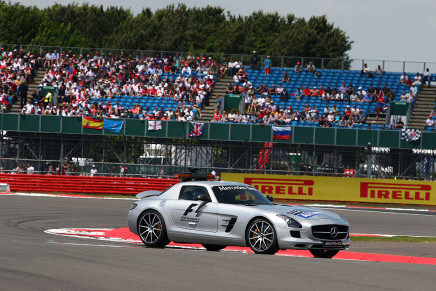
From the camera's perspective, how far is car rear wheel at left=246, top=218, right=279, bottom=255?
42.4ft

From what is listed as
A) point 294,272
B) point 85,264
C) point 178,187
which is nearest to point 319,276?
point 294,272

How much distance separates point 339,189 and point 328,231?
2125cm

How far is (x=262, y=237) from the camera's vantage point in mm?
13117

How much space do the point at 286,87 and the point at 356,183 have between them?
1227 centimetres

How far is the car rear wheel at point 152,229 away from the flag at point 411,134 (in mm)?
26970

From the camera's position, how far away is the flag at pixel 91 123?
41.6 metres

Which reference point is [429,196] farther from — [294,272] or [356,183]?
[294,272]

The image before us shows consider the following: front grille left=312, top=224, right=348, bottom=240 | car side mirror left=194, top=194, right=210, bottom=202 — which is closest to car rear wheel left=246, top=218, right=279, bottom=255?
front grille left=312, top=224, right=348, bottom=240

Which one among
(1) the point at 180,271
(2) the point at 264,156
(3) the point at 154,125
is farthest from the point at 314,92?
(1) the point at 180,271

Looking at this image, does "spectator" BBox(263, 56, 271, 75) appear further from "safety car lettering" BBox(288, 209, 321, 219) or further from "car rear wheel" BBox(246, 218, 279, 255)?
"car rear wheel" BBox(246, 218, 279, 255)

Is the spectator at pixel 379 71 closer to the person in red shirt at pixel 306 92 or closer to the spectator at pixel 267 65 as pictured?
the person in red shirt at pixel 306 92

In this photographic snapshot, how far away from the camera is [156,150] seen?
135ft

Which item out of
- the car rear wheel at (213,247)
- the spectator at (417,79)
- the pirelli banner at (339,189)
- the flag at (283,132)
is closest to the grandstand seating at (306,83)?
the spectator at (417,79)

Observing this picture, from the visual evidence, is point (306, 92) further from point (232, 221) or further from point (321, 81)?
point (232, 221)
